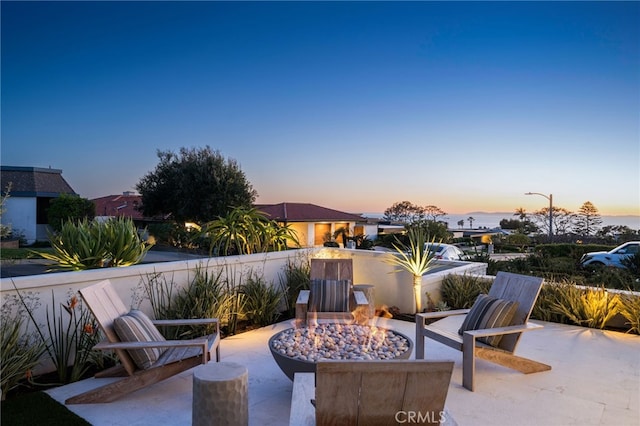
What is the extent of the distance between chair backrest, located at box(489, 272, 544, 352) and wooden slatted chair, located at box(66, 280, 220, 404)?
2.74 metres

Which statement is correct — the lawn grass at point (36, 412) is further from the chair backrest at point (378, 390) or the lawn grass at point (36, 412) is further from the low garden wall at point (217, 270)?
the chair backrest at point (378, 390)

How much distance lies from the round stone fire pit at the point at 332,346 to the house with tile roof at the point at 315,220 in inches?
872

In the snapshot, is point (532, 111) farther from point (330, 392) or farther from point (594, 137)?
point (330, 392)

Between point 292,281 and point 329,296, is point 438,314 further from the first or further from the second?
point 292,281

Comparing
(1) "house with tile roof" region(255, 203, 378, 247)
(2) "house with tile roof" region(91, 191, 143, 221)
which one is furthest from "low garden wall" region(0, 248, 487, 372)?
(2) "house with tile roof" region(91, 191, 143, 221)

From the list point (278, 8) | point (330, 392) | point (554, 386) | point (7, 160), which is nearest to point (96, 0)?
point (278, 8)

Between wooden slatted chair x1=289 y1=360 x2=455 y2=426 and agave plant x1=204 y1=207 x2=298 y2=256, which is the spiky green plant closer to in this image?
agave plant x1=204 y1=207 x2=298 y2=256

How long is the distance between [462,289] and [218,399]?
4.64 m

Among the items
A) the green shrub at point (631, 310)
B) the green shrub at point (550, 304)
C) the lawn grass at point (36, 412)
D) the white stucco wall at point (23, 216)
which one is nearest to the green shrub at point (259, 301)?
the lawn grass at point (36, 412)

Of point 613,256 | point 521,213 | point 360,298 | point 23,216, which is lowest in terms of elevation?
point 613,256

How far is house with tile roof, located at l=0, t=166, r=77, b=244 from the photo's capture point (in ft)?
68.3

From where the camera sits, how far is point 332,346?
3410 mm

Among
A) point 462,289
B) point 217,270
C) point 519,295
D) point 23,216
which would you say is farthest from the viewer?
point 23,216

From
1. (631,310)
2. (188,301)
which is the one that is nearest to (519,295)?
(631,310)
